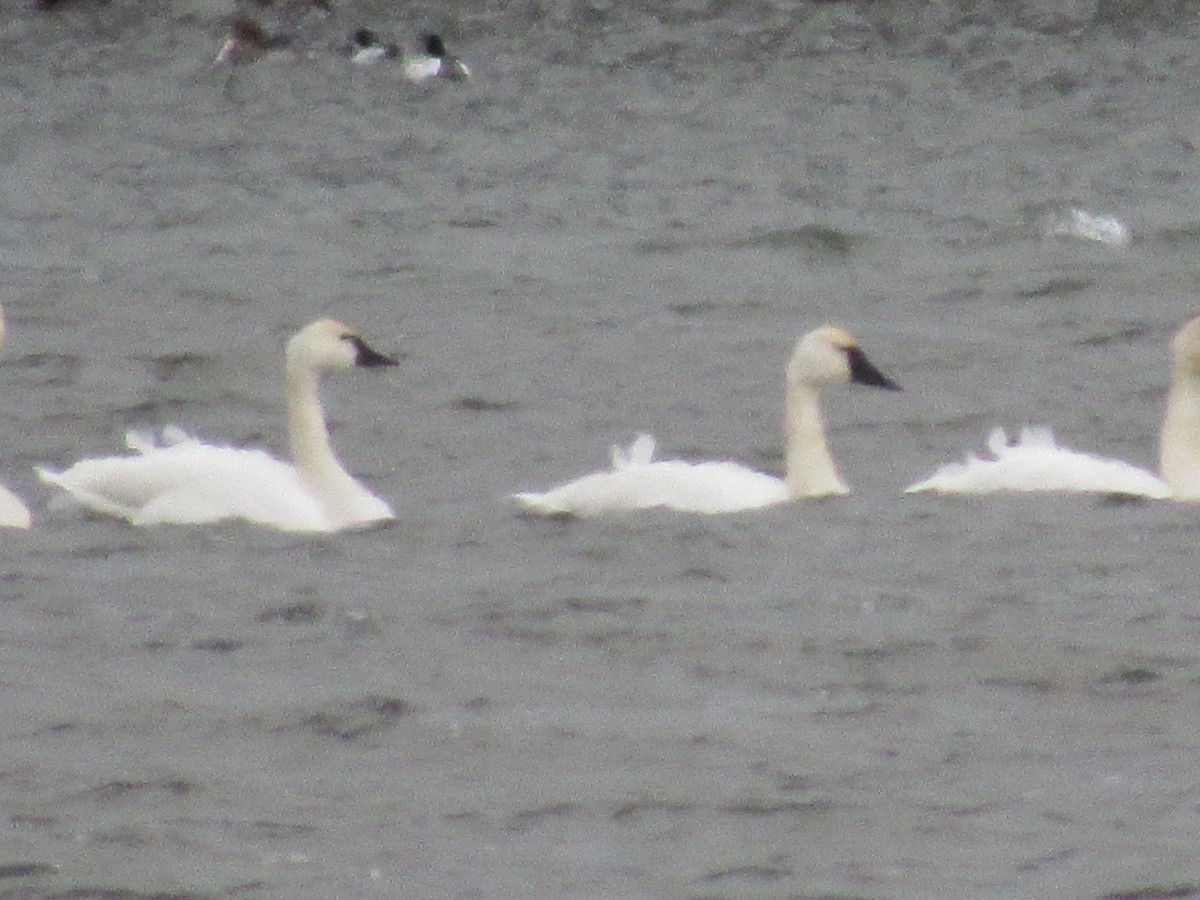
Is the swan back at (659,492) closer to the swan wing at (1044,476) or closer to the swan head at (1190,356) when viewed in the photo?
the swan wing at (1044,476)

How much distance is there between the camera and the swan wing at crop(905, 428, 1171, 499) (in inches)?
439

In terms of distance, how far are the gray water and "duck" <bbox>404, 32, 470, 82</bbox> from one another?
0.28 meters

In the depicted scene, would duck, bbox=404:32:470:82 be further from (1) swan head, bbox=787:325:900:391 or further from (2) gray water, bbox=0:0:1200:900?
(1) swan head, bbox=787:325:900:391

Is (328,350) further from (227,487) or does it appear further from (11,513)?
(11,513)

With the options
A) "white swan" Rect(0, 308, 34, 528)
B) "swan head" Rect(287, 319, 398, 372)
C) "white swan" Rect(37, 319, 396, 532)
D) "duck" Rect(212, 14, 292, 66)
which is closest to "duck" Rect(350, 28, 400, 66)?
"duck" Rect(212, 14, 292, 66)

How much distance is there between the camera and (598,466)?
13062 millimetres

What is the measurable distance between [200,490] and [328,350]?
3.33 feet

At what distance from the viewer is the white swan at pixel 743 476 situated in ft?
36.1

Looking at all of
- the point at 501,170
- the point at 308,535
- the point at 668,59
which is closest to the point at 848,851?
the point at 308,535

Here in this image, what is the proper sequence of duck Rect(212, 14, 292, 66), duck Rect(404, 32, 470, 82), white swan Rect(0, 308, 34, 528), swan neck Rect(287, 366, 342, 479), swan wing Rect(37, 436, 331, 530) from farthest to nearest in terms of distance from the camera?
duck Rect(212, 14, 292, 66) → duck Rect(404, 32, 470, 82) → swan neck Rect(287, 366, 342, 479) → swan wing Rect(37, 436, 331, 530) → white swan Rect(0, 308, 34, 528)

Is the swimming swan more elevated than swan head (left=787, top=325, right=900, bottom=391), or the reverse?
swan head (left=787, top=325, right=900, bottom=391)

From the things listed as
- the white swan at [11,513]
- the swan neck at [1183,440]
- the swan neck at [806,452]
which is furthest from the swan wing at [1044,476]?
the white swan at [11,513]

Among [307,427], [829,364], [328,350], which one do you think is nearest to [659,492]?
[829,364]

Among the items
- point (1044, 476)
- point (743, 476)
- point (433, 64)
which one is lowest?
point (1044, 476)
